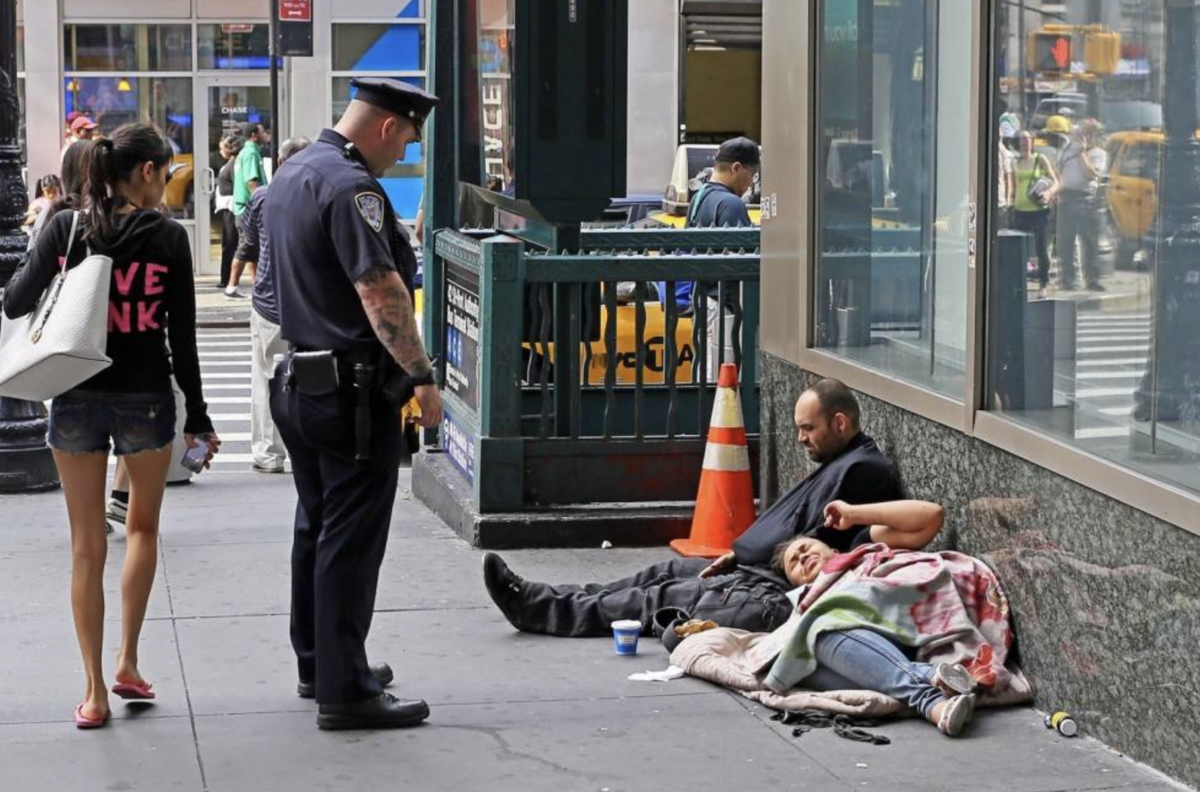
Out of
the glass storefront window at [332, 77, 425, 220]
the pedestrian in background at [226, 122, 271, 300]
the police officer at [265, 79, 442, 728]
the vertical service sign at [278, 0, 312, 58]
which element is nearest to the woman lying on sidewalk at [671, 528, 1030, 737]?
the police officer at [265, 79, 442, 728]

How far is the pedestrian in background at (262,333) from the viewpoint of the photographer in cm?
980

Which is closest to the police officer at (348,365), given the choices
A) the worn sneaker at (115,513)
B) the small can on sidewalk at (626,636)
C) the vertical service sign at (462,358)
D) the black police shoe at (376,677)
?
the black police shoe at (376,677)

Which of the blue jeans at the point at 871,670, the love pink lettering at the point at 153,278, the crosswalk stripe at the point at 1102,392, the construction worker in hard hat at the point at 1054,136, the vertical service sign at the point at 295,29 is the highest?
the vertical service sign at the point at 295,29

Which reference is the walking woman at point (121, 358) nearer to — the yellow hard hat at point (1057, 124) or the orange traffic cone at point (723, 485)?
the yellow hard hat at point (1057, 124)

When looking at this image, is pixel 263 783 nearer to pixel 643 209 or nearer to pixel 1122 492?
pixel 1122 492

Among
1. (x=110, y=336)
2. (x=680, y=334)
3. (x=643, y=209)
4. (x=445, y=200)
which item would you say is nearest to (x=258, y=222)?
(x=445, y=200)

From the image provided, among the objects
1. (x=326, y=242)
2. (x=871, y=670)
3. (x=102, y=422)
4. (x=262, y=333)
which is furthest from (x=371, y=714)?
(x=262, y=333)

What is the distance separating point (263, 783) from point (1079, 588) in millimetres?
2272

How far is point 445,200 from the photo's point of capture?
10125 millimetres

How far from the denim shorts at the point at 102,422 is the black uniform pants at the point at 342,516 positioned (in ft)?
1.19

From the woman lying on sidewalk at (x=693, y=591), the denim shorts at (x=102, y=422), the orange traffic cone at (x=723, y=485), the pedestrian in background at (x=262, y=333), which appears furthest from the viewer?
the pedestrian in background at (x=262, y=333)

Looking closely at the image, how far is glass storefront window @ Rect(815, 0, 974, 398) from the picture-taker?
6711mm

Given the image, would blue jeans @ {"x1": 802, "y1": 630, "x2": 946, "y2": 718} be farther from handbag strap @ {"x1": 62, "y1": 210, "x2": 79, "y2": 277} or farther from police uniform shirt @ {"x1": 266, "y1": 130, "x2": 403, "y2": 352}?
handbag strap @ {"x1": 62, "y1": 210, "x2": 79, "y2": 277}

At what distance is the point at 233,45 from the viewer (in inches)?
1063
